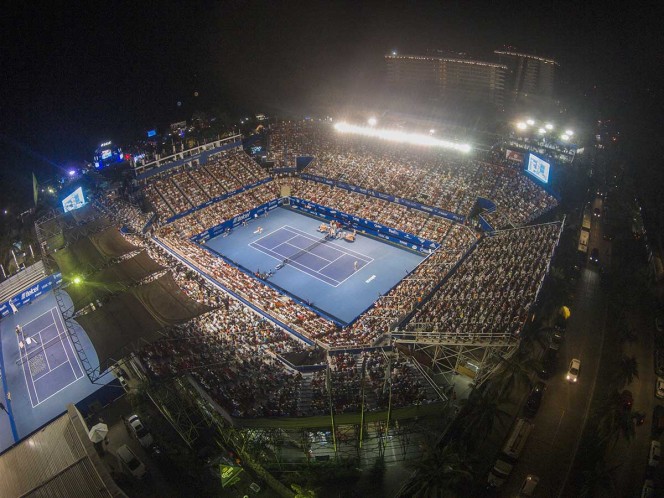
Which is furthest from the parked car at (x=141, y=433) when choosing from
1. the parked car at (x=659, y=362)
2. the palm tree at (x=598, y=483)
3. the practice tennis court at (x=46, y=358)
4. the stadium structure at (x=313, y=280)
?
the parked car at (x=659, y=362)

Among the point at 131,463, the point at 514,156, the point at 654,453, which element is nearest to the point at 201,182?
the point at 131,463

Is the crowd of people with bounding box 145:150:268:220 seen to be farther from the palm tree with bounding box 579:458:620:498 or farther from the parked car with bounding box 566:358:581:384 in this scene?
the palm tree with bounding box 579:458:620:498

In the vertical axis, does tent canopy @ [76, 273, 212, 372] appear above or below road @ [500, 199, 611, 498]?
above

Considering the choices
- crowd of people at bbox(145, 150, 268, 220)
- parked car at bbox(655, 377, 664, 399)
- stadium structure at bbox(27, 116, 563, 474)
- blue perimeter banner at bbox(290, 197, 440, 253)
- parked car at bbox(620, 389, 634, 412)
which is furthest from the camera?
crowd of people at bbox(145, 150, 268, 220)

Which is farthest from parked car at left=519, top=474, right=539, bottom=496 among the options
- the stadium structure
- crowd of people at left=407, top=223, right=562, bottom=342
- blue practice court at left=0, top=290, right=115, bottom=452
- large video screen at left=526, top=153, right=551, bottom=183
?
large video screen at left=526, top=153, right=551, bottom=183

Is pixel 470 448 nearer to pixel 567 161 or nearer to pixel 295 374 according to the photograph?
pixel 295 374

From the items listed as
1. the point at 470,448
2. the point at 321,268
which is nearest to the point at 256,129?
the point at 321,268

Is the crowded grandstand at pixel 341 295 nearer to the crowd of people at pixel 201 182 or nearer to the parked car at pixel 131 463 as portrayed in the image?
the crowd of people at pixel 201 182
